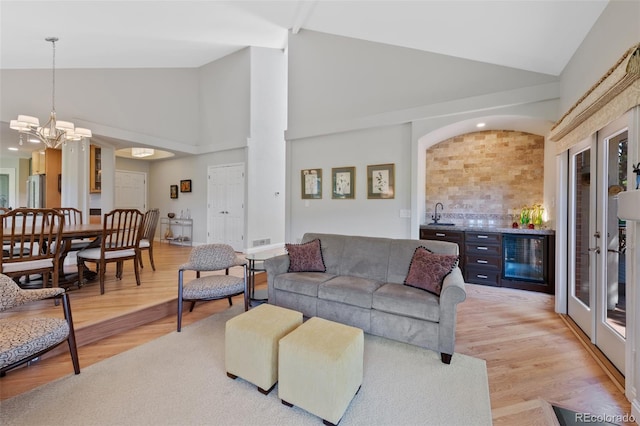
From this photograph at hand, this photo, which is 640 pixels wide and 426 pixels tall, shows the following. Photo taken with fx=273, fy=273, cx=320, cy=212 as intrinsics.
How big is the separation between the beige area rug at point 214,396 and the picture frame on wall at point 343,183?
10.1 feet

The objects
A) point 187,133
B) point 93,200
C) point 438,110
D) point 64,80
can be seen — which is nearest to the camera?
point 438,110

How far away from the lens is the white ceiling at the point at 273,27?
273 centimetres

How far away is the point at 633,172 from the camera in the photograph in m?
1.71

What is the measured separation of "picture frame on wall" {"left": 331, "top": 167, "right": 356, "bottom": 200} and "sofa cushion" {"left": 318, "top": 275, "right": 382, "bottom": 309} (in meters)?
2.35

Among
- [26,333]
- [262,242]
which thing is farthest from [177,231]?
[26,333]

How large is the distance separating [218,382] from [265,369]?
1.32ft

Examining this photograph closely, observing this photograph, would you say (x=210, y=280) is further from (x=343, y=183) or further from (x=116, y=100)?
(x=116, y=100)

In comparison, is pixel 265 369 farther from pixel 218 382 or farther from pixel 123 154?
pixel 123 154

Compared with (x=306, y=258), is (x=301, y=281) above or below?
below

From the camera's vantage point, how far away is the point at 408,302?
2312 mm

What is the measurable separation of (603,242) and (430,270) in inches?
56.8

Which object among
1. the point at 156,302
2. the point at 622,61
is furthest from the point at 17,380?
the point at 622,61

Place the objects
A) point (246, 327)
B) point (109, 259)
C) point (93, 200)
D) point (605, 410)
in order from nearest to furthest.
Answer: point (605, 410) → point (246, 327) → point (109, 259) → point (93, 200)

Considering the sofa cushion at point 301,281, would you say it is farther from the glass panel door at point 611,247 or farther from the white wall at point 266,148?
the white wall at point 266,148
